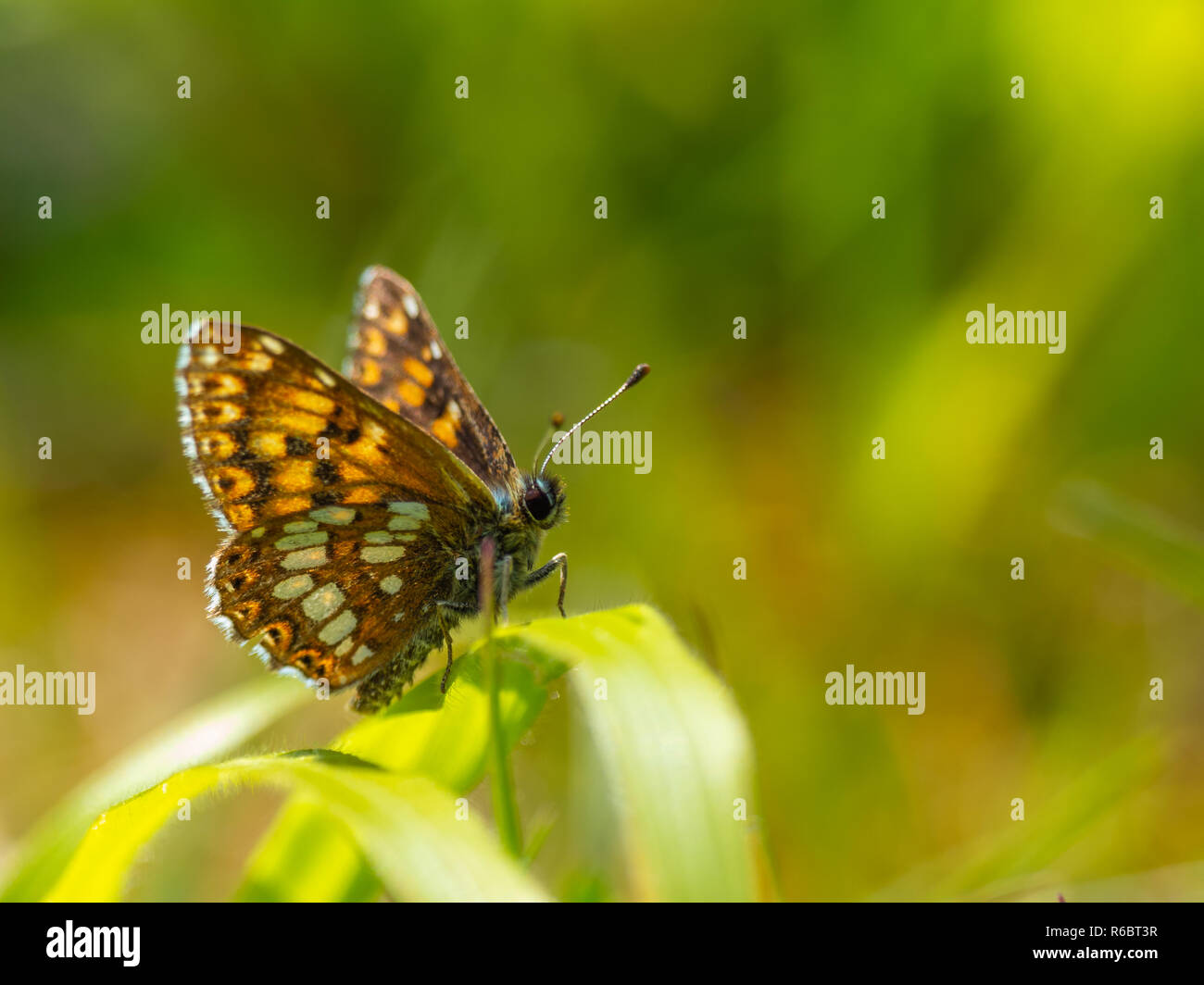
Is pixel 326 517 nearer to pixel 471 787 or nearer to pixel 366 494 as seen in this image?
pixel 366 494

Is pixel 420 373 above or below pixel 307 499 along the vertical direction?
above

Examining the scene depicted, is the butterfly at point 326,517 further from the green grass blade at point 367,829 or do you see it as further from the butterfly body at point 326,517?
the green grass blade at point 367,829

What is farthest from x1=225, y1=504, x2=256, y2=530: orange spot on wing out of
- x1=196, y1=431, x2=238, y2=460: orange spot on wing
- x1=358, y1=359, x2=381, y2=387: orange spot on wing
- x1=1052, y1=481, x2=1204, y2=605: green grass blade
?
Result: x1=1052, y1=481, x2=1204, y2=605: green grass blade

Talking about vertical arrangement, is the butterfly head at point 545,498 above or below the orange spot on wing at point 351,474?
below

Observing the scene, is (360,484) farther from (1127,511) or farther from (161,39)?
(161,39)
